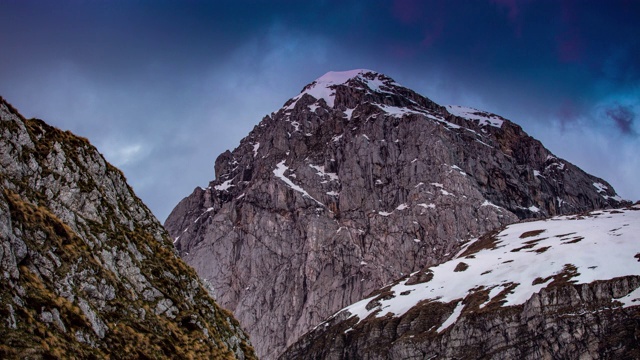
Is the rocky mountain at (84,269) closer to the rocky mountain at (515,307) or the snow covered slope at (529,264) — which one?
the rocky mountain at (515,307)

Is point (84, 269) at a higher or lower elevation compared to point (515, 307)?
lower

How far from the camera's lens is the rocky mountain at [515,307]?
102188mm

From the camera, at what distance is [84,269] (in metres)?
24.9

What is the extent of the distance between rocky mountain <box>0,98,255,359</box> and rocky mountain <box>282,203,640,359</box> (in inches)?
3094

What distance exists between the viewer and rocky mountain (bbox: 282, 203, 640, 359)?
102188 millimetres

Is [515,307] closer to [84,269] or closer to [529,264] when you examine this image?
[529,264]

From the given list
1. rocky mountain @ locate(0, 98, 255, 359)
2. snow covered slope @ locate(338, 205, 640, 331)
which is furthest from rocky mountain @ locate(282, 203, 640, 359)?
rocky mountain @ locate(0, 98, 255, 359)

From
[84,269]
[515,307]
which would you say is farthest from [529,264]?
[84,269]

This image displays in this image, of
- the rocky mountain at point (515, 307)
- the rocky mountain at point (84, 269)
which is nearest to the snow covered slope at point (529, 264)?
the rocky mountain at point (515, 307)

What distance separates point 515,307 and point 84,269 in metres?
101

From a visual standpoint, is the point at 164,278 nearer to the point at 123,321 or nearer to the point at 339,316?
the point at 123,321

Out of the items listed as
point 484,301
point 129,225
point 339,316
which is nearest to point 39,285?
point 129,225

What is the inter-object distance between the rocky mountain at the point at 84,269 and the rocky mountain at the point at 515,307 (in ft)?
258

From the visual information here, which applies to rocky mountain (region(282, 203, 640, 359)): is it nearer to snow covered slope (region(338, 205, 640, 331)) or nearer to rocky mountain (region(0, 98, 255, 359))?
snow covered slope (region(338, 205, 640, 331))
